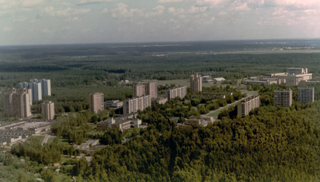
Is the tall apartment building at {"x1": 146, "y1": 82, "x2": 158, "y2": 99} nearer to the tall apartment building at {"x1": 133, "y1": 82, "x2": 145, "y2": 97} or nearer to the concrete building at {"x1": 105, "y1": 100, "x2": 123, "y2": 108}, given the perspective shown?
the tall apartment building at {"x1": 133, "y1": 82, "x2": 145, "y2": 97}

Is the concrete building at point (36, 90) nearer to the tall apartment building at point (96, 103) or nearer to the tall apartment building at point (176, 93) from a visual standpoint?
the tall apartment building at point (96, 103)

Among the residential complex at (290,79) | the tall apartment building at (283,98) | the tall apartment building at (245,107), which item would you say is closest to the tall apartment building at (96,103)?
the tall apartment building at (245,107)

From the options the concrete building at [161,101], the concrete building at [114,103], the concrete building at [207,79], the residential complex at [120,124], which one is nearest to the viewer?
the residential complex at [120,124]

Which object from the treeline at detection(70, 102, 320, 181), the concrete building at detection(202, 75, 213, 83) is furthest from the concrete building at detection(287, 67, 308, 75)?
the treeline at detection(70, 102, 320, 181)

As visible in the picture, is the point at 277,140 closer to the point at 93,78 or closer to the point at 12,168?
the point at 12,168

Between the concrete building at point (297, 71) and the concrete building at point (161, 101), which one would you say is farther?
the concrete building at point (297, 71)
